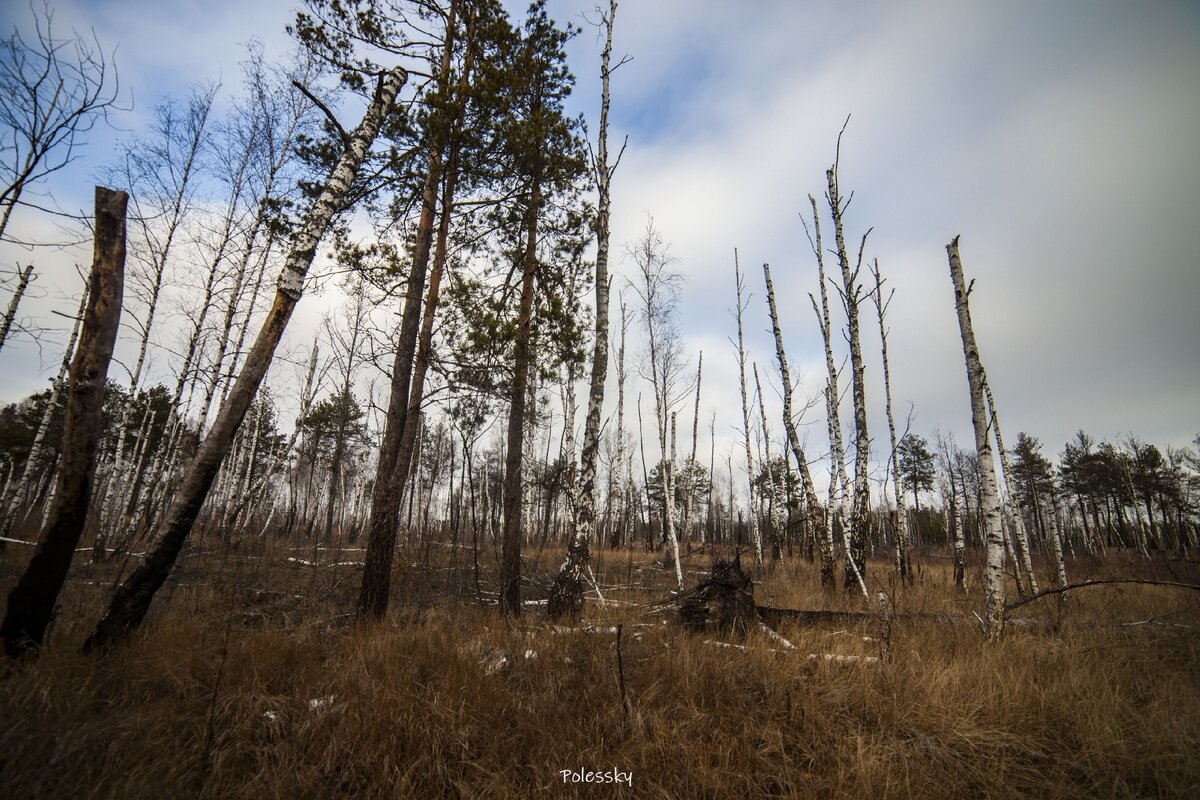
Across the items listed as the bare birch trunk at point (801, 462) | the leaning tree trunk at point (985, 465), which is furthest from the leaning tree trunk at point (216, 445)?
the bare birch trunk at point (801, 462)

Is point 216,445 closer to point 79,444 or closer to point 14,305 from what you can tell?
point 79,444

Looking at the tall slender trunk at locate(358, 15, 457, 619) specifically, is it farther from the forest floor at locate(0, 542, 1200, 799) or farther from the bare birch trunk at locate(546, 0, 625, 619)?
the bare birch trunk at locate(546, 0, 625, 619)

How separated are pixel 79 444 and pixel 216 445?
0.78 meters

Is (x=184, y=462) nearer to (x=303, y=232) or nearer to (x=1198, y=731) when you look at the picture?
(x=303, y=232)

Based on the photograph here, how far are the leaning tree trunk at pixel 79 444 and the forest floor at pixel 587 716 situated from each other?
0.35 meters

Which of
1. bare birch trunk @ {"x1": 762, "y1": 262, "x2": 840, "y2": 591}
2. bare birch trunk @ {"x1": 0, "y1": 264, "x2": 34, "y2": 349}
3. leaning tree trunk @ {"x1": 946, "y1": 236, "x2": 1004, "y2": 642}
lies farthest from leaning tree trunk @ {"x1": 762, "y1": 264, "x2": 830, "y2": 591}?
bare birch trunk @ {"x1": 0, "y1": 264, "x2": 34, "y2": 349}

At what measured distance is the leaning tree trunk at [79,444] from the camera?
2961mm

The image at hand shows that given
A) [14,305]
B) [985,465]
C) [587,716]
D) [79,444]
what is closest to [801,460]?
[985,465]

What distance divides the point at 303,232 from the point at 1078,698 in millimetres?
7990

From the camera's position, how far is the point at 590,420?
21.6 ft

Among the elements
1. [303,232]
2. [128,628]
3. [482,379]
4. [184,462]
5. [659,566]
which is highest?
[303,232]

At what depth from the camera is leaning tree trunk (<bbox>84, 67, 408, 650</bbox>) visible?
336cm

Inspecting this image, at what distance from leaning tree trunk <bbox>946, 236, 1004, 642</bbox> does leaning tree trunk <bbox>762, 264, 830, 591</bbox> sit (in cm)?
457

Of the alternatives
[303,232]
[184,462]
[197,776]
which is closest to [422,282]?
[303,232]
